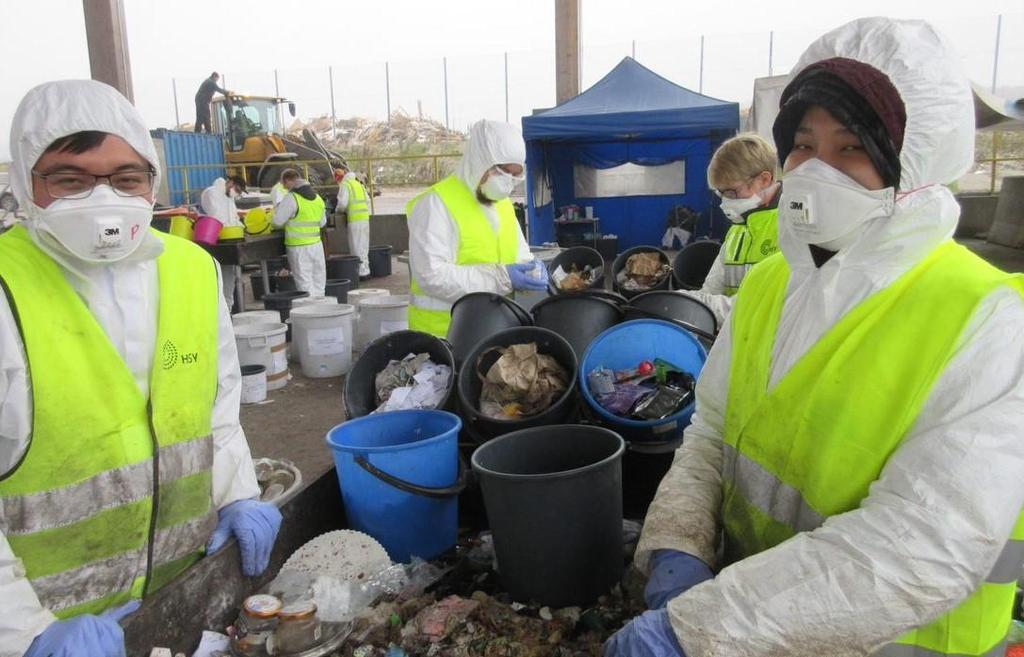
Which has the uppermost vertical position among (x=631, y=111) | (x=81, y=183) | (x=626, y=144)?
(x=631, y=111)

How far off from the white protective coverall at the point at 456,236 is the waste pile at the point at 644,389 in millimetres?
1100

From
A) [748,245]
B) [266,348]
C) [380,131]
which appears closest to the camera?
[748,245]

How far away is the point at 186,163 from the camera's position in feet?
52.4

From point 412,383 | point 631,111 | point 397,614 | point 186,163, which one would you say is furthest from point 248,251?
point 186,163

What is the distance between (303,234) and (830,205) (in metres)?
7.92

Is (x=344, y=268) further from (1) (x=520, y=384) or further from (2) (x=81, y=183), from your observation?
(2) (x=81, y=183)

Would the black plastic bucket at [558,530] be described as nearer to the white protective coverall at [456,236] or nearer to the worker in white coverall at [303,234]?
the white protective coverall at [456,236]

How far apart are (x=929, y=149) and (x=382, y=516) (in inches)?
57.7

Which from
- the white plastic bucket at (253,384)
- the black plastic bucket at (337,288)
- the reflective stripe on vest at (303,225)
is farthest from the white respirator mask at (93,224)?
the reflective stripe on vest at (303,225)

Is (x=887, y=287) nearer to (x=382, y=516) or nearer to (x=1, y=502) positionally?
(x=382, y=516)

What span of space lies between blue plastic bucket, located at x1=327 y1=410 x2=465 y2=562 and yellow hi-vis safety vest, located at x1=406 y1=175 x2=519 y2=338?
5.09ft

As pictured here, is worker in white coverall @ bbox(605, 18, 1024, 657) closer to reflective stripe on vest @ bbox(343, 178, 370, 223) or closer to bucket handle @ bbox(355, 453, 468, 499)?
bucket handle @ bbox(355, 453, 468, 499)

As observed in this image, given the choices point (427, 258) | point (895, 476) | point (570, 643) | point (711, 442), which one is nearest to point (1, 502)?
point (570, 643)

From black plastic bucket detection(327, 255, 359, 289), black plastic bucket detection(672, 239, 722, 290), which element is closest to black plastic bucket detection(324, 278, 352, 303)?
black plastic bucket detection(327, 255, 359, 289)
